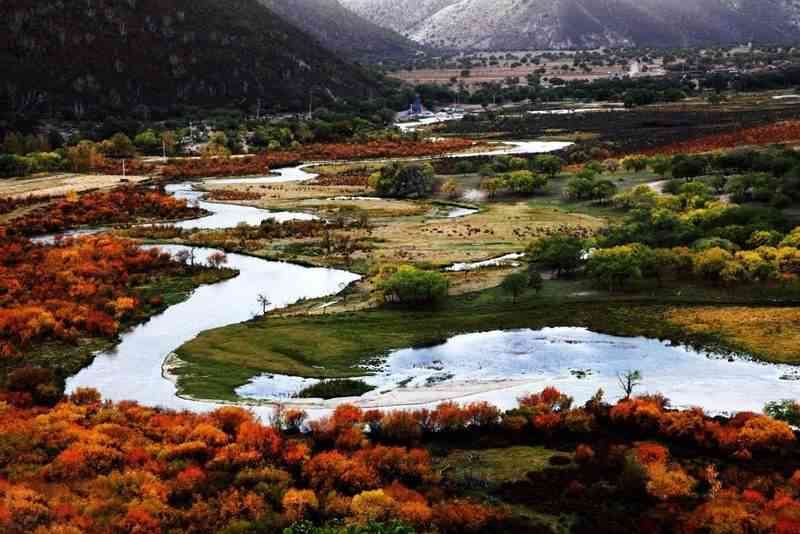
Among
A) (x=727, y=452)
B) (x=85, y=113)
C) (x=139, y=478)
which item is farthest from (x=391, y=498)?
(x=85, y=113)

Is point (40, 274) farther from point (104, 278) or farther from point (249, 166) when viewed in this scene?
point (249, 166)

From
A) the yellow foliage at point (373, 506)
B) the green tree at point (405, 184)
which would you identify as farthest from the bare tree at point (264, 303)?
the green tree at point (405, 184)

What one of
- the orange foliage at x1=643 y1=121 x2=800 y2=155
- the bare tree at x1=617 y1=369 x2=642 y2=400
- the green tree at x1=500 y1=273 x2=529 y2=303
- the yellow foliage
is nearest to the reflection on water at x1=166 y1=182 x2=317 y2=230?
the green tree at x1=500 y1=273 x2=529 y2=303

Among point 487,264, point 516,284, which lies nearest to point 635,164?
point 487,264

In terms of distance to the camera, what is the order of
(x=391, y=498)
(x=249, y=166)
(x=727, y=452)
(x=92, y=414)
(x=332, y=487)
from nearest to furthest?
(x=391, y=498), (x=332, y=487), (x=727, y=452), (x=92, y=414), (x=249, y=166)

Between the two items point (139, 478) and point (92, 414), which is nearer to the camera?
point (139, 478)

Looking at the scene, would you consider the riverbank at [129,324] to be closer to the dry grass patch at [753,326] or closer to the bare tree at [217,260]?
the bare tree at [217,260]
